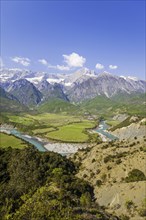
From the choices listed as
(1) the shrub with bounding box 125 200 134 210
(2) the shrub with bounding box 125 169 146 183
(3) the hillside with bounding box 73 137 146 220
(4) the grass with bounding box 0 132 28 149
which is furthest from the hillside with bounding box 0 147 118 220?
(4) the grass with bounding box 0 132 28 149

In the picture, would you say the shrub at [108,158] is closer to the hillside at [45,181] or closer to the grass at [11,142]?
the hillside at [45,181]

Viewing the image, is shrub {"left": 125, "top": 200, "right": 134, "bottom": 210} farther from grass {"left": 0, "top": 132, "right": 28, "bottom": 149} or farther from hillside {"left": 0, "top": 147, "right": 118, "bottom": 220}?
grass {"left": 0, "top": 132, "right": 28, "bottom": 149}

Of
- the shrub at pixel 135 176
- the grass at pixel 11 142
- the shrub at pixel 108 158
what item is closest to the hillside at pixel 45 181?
the shrub at pixel 108 158

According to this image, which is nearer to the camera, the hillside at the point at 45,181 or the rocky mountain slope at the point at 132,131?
the hillside at the point at 45,181

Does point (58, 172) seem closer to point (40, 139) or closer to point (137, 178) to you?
point (137, 178)

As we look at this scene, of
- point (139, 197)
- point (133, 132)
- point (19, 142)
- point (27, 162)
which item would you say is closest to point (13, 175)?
point (27, 162)

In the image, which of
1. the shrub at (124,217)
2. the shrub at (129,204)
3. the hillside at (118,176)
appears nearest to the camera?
the shrub at (124,217)

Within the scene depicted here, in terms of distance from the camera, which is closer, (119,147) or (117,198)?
(117,198)
